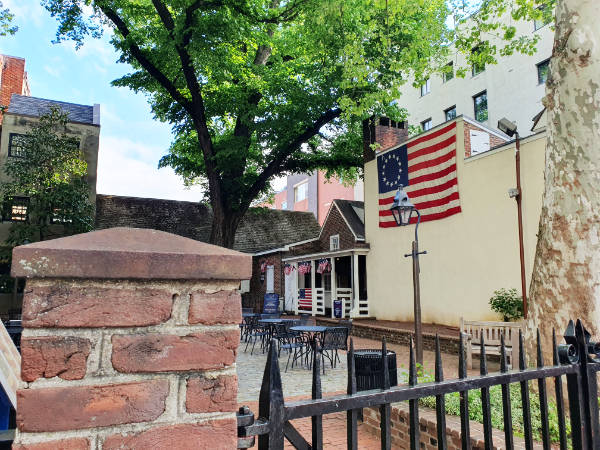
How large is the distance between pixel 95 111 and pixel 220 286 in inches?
902

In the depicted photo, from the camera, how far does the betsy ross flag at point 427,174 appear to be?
13.0m

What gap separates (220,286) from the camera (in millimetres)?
1176

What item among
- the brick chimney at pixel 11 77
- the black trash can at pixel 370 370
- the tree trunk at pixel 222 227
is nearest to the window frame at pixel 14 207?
the tree trunk at pixel 222 227

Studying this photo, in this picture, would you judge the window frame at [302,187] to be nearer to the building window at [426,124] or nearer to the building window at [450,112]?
the building window at [426,124]

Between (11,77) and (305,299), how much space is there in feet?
67.8

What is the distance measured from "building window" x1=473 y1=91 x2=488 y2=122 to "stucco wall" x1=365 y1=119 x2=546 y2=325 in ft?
35.3

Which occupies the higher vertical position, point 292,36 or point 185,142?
point 292,36

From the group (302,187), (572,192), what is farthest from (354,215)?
(302,187)

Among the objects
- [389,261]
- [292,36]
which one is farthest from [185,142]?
[389,261]

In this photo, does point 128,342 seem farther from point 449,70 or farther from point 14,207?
point 14,207

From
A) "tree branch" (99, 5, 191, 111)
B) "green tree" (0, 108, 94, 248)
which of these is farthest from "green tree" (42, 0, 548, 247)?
"green tree" (0, 108, 94, 248)

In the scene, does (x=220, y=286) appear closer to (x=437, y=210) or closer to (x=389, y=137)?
(x=437, y=210)

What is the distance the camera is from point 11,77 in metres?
23.5

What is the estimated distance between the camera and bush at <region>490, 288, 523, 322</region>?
10250mm
